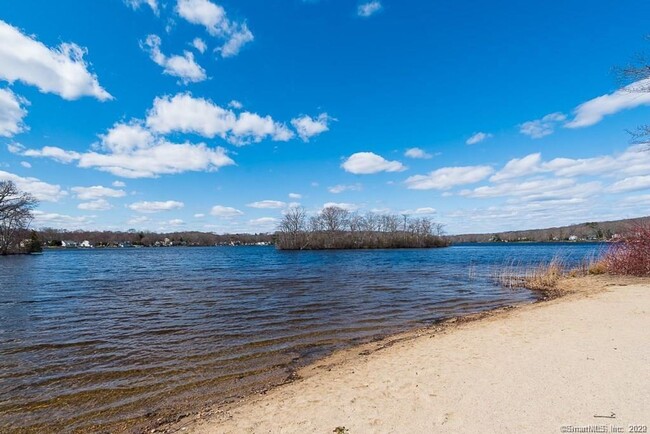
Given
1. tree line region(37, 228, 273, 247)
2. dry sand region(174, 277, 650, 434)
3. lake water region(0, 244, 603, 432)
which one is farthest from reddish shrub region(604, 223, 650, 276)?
tree line region(37, 228, 273, 247)

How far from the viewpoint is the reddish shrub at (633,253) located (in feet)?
62.0

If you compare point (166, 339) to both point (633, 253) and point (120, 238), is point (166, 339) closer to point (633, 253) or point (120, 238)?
point (633, 253)

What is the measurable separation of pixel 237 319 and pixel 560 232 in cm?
21668

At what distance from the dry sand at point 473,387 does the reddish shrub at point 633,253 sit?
13032 mm

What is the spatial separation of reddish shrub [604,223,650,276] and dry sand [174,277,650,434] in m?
13.0

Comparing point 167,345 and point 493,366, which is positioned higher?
point 493,366

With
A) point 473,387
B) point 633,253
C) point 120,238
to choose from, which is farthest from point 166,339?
point 120,238

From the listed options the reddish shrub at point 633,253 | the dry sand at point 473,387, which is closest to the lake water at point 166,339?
the dry sand at point 473,387

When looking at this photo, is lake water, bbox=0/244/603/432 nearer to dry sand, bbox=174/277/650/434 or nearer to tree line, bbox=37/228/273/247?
dry sand, bbox=174/277/650/434

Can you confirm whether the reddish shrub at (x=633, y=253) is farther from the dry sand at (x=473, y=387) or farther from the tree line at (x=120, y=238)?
the tree line at (x=120, y=238)

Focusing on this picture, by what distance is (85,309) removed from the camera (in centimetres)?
1566

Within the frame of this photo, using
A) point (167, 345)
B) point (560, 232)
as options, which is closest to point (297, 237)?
point (167, 345)

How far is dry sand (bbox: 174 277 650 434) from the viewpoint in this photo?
4516mm

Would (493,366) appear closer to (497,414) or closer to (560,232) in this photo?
(497,414)
